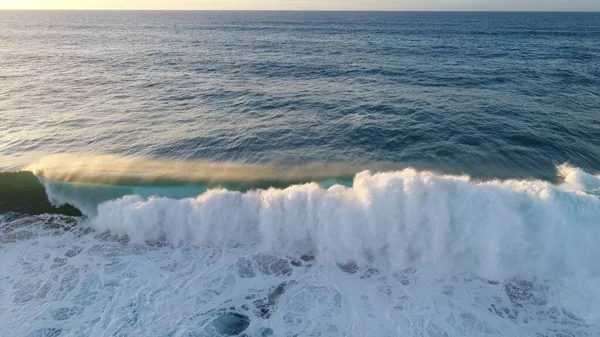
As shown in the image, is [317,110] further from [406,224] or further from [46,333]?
[46,333]

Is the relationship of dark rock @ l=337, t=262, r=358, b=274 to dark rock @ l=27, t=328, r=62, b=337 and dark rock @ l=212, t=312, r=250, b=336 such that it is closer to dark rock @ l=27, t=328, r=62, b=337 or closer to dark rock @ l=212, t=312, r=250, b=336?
dark rock @ l=212, t=312, r=250, b=336

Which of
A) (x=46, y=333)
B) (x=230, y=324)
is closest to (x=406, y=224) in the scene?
(x=230, y=324)

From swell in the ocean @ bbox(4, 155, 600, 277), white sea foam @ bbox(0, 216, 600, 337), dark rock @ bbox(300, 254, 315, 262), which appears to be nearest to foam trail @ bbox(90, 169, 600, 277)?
swell in the ocean @ bbox(4, 155, 600, 277)

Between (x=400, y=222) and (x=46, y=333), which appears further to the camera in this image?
(x=400, y=222)

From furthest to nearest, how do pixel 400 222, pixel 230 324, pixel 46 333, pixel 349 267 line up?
pixel 400 222
pixel 349 267
pixel 230 324
pixel 46 333

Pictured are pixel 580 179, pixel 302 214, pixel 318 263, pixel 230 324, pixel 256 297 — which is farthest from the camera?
pixel 580 179

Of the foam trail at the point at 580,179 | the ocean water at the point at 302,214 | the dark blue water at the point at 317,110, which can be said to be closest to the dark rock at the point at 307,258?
the ocean water at the point at 302,214

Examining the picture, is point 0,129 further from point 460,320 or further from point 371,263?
point 460,320
